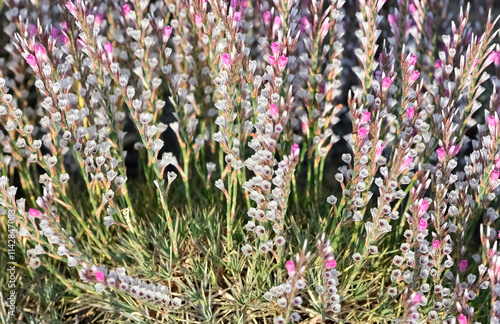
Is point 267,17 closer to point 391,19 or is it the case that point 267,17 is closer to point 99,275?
point 391,19

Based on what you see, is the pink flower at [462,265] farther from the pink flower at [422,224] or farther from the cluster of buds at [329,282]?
the cluster of buds at [329,282]

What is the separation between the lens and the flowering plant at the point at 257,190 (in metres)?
1.36

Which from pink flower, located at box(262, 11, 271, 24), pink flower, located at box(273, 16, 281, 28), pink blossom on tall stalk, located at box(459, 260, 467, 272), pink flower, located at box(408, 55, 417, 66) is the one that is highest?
pink flower, located at box(262, 11, 271, 24)

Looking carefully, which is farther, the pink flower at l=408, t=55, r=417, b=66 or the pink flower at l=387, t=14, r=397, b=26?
the pink flower at l=387, t=14, r=397, b=26

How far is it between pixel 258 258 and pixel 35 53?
0.91 metres

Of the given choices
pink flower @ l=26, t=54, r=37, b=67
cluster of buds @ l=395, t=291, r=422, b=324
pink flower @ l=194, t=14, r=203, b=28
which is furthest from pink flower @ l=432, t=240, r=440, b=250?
pink flower @ l=26, t=54, r=37, b=67

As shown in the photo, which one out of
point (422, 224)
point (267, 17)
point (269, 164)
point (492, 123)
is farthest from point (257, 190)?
point (492, 123)

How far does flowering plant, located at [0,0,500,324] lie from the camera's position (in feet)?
4.48

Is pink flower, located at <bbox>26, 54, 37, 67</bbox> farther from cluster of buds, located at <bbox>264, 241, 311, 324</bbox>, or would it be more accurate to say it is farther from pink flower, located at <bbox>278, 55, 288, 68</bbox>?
cluster of buds, located at <bbox>264, 241, 311, 324</bbox>

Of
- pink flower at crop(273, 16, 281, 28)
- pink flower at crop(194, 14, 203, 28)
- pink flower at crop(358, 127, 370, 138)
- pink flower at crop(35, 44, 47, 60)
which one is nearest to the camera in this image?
pink flower at crop(358, 127, 370, 138)

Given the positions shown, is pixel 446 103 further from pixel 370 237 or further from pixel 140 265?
pixel 140 265

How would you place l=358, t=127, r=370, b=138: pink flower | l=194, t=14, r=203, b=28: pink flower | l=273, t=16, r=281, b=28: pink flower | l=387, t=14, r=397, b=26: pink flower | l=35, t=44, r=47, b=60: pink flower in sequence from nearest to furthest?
1. l=358, t=127, r=370, b=138: pink flower
2. l=35, t=44, r=47, b=60: pink flower
3. l=273, t=16, r=281, b=28: pink flower
4. l=194, t=14, r=203, b=28: pink flower
5. l=387, t=14, r=397, b=26: pink flower

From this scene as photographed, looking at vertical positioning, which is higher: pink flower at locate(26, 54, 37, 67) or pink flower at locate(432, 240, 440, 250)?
pink flower at locate(26, 54, 37, 67)

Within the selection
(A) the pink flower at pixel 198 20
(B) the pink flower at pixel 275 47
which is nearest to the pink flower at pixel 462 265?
(B) the pink flower at pixel 275 47
